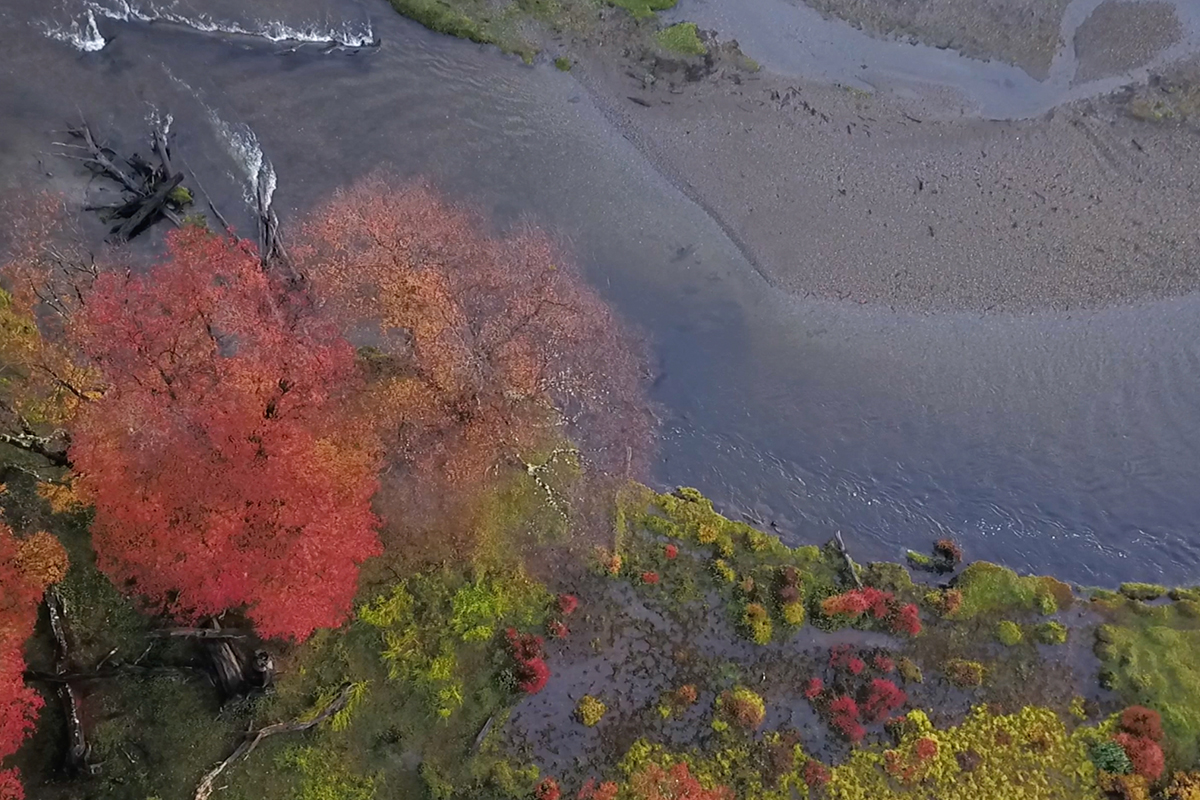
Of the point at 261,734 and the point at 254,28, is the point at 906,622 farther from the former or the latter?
the point at 254,28

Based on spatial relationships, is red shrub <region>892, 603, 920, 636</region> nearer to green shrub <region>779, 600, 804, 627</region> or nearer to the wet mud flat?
the wet mud flat

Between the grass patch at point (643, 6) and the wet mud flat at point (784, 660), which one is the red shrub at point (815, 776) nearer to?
the wet mud flat at point (784, 660)

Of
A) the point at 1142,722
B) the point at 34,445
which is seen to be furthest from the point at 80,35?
the point at 1142,722

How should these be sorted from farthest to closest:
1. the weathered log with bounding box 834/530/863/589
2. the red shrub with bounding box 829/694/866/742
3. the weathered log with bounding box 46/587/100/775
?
1. the weathered log with bounding box 834/530/863/589
2. the red shrub with bounding box 829/694/866/742
3. the weathered log with bounding box 46/587/100/775

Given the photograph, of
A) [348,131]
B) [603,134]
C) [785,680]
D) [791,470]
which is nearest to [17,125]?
[348,131]

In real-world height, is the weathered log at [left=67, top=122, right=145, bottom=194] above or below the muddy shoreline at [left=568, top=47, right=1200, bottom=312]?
below

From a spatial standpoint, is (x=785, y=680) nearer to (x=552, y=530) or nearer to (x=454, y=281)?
(x=552, y=530)

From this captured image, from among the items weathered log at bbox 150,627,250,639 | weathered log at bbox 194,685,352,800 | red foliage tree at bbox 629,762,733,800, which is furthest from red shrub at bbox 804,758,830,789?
weathered log at bbox 150,627,250,639
